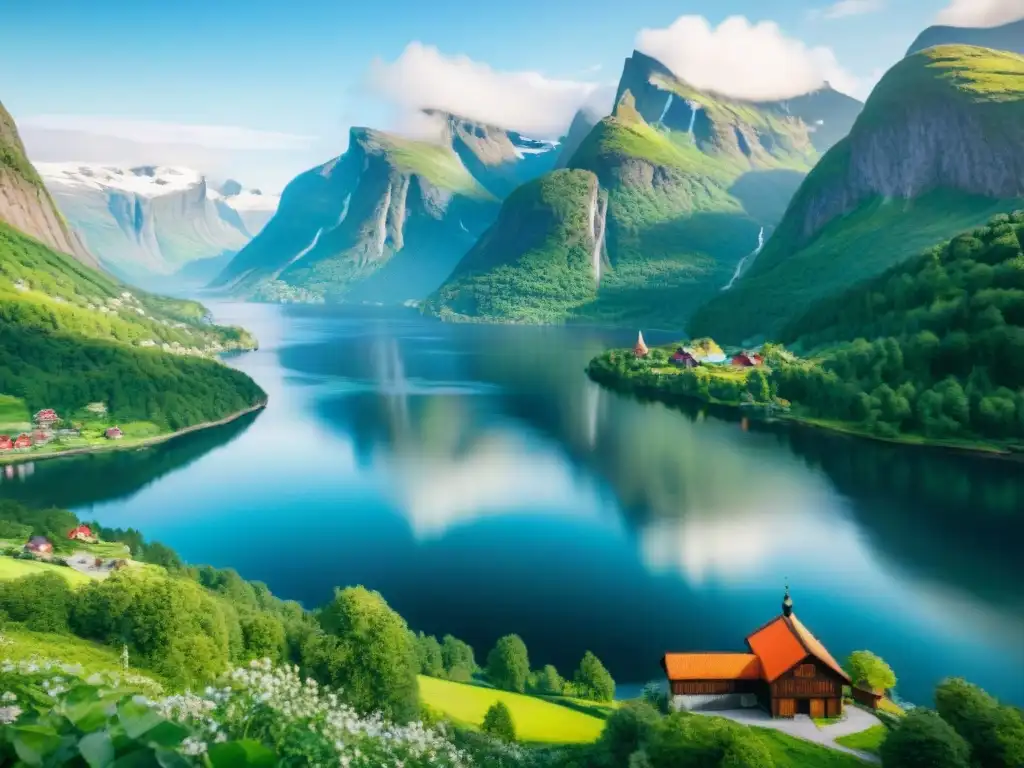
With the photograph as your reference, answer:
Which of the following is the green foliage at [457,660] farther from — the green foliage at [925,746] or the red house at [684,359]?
the red house at [684,359]

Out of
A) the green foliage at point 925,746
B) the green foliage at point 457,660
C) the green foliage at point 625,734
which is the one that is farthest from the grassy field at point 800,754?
the green foliage at point 457,660

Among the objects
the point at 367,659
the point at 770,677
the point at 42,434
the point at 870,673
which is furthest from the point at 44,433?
the point at 870,673

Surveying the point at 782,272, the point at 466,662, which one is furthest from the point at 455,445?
the point at 782,272

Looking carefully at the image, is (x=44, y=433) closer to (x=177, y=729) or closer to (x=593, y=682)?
(x=593, y=682)

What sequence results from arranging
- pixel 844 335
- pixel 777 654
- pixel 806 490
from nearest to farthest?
pixel 777 654
pixel 806 490
pixel 844 335

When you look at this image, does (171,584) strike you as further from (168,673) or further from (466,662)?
(466,662)

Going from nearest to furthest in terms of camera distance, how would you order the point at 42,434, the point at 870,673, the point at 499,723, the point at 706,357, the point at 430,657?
the point at 499,723
the point at 870,673
the point at 430,657
the point at 42,434
the point at 706,357

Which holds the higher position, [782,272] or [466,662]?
[782,272]
